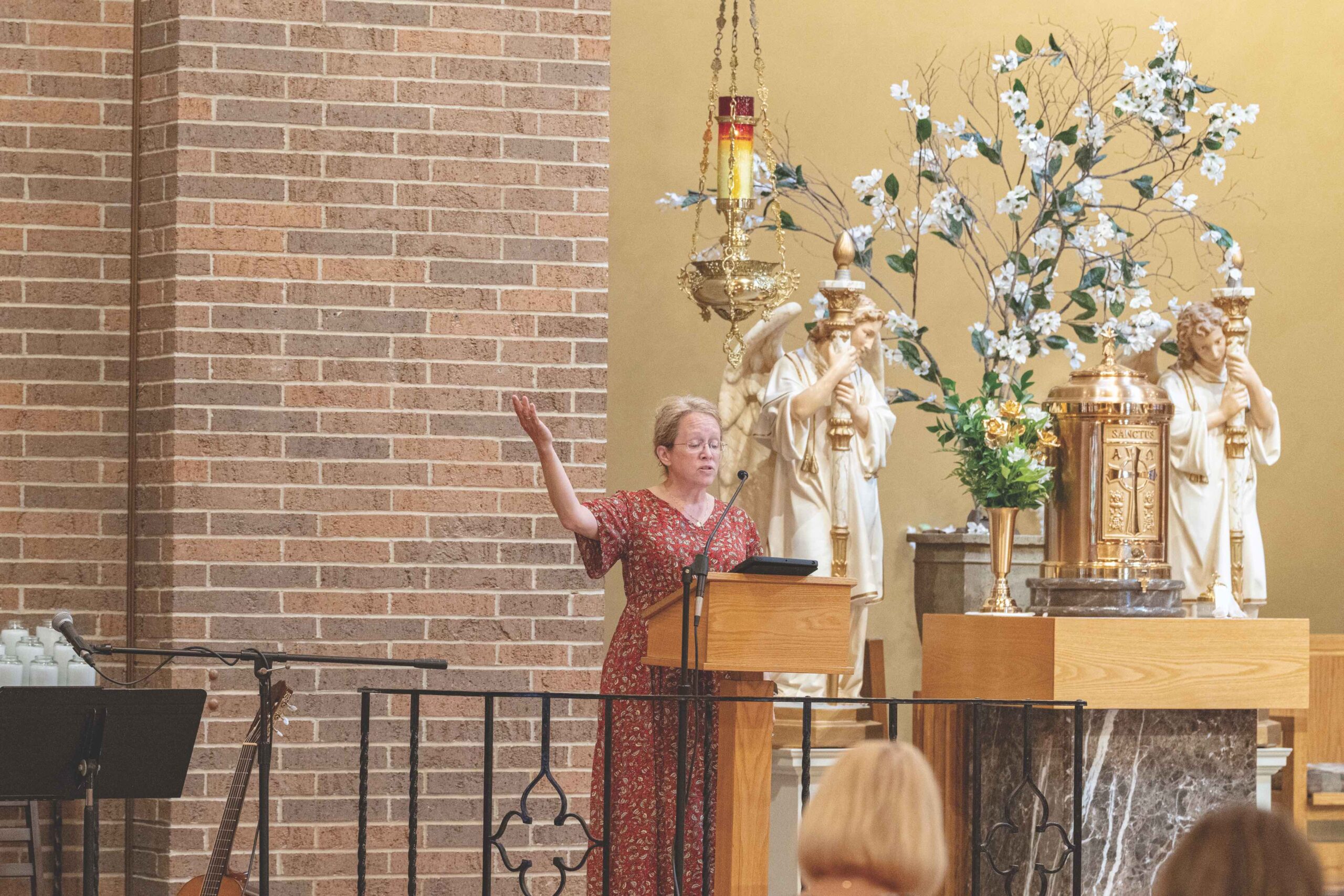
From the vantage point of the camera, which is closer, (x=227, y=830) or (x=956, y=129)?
(x=227, y=830)

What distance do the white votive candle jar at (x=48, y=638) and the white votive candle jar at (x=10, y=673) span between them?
12 cm

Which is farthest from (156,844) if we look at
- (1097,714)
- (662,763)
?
(1097,714)

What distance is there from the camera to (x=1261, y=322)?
8.17 meters

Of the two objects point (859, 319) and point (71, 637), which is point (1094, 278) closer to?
point (859, 319)

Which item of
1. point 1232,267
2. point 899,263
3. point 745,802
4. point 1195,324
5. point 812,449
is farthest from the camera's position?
point 899,263

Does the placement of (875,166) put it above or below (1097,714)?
above

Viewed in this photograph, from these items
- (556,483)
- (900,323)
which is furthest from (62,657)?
(900,323)

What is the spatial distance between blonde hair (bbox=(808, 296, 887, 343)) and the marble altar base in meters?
1.94

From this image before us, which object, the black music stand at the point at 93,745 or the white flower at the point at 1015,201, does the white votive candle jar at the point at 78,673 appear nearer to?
the black music stand at the point at 93,745

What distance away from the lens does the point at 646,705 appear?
4.32 meters

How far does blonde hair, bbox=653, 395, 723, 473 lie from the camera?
4.38m

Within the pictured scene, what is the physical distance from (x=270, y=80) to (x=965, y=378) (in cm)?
396

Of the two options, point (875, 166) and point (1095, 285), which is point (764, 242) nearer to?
point (875, 166)

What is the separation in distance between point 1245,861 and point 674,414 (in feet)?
9.65
